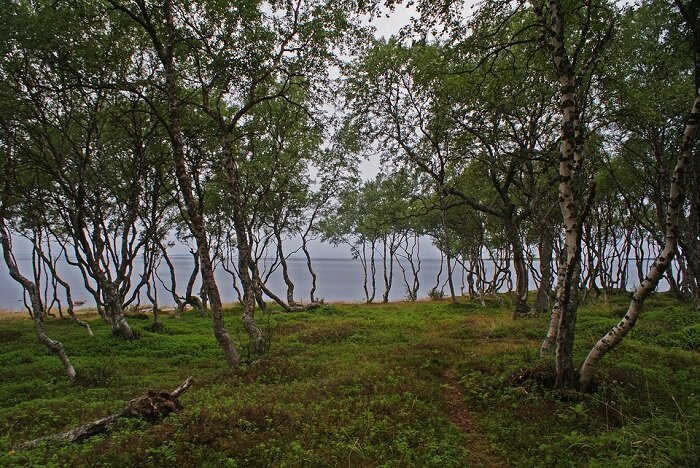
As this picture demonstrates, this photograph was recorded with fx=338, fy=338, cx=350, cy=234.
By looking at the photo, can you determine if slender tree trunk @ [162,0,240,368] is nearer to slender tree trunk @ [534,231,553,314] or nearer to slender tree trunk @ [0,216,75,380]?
slender tree trunk @ [0,216,75,380]

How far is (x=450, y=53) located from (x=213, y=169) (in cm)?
1524

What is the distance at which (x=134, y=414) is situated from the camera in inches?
248

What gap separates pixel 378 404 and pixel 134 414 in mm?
4685

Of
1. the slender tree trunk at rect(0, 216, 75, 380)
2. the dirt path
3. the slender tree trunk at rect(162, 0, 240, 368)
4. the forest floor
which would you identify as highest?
the slender tree trunk at rect(162, 0, 240, 368)

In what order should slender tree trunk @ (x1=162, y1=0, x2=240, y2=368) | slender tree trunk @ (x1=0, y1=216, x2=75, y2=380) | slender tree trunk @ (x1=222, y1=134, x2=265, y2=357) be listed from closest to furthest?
slender tree trunk @ (x1=162, y1=0, x2=240, y2=368), slender tree trunk @ (x1=0, y1=216, x2=75, y2=380), slender tree trunk @ (x1=222, y1=134, x2=265, y2=357)

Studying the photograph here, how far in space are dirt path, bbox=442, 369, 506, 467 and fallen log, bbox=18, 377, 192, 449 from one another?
5604 mm

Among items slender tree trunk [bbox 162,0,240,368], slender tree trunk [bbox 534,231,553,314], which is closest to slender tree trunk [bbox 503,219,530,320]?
slender tree trunk [bbox 534,231,553,314]

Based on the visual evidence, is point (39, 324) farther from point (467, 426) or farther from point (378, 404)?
point (467, 426)

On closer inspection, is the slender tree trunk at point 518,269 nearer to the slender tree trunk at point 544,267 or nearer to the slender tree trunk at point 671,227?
the slender tree trunk at point 544,267

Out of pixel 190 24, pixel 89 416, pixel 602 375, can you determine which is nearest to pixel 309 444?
pixel 89 416

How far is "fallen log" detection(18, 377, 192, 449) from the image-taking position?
569 centimetres

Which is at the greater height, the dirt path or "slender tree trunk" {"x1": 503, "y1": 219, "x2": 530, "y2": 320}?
"slender tree trunk" {"x1": 503, "y1": 219, "x2": 530, "y2": 320}

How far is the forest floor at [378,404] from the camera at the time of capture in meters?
5.00

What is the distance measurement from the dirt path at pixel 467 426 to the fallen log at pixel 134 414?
221 inches
